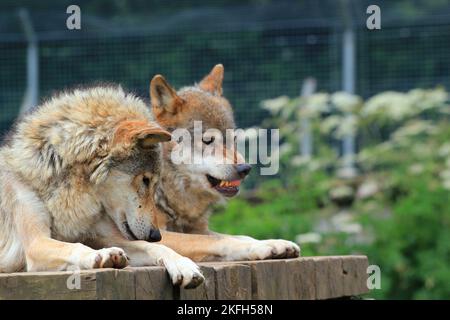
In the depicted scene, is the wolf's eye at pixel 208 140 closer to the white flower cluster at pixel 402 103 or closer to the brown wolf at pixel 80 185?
the brown wolf at pixel 80 185

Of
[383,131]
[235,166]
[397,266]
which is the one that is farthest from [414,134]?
[235,166]

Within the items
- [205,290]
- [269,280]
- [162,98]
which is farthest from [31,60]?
[205,290]

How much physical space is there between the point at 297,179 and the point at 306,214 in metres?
0.36

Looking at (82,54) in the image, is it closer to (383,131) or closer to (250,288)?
(383,131)

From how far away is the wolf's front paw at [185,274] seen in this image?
3.70 m

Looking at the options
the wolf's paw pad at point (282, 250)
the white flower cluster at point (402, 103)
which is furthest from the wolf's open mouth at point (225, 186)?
the white flower cluster at point (402, 103)

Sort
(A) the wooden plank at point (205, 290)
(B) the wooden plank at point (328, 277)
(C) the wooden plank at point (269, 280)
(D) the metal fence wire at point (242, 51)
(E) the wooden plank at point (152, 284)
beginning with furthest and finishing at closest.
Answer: (D) the metal fence wire at point (242, 51), (B) the wooden plank at point (328, 277), (C) the wooden plank at point (269, 280), (A) the wooden plank at point (205, 290), (E) the wooden plank at point (152, 284)

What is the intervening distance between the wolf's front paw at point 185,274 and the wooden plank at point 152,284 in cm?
3

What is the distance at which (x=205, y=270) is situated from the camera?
3906 millimetres

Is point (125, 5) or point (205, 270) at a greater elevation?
point (125, 5)

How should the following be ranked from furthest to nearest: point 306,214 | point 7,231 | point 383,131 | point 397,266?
1. point 383,131
2. point 306,214
3. point 397,266
4. point 7,231

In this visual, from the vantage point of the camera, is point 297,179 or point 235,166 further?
point 297,179

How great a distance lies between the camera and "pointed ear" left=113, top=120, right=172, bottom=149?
420 centimetres
